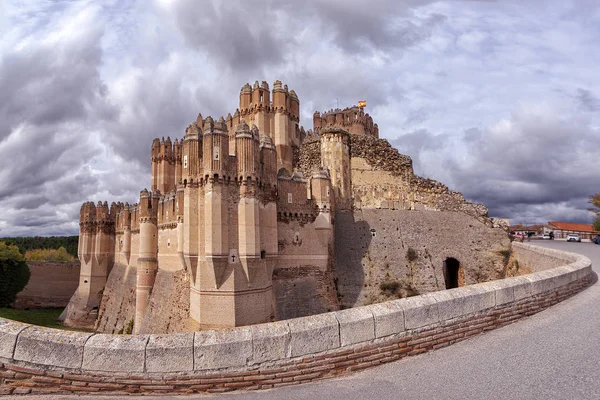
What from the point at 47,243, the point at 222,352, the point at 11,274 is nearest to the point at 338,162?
the point at 222,352

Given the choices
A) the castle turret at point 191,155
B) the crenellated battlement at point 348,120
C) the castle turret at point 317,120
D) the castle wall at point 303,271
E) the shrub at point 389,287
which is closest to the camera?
the castle turret at point 191,155

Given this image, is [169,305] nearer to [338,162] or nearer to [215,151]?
[215,151]

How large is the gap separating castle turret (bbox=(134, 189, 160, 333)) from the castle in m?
0.07

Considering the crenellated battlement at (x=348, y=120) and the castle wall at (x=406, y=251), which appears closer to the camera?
the castle wall at (x=406, y=251)

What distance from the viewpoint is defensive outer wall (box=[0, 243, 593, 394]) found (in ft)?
16.6

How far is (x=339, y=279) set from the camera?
2462 cm

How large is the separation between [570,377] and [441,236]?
2335 cm

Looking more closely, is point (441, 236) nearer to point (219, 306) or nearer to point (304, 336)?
point (219, 306)

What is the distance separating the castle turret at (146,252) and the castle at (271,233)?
0.07m

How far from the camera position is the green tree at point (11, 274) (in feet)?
129

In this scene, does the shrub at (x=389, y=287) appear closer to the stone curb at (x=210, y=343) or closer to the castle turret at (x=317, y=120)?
the stone curb at (x=210, y=343)

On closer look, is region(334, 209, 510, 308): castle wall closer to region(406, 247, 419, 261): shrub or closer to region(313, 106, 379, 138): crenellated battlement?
region(406, 247, 419, 261): shrub

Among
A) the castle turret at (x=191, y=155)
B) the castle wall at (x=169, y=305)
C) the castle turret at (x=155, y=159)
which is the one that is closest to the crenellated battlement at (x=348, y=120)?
the castle turret at (x=155, y=159)

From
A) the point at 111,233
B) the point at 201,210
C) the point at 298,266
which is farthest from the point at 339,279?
the point at 111,233
